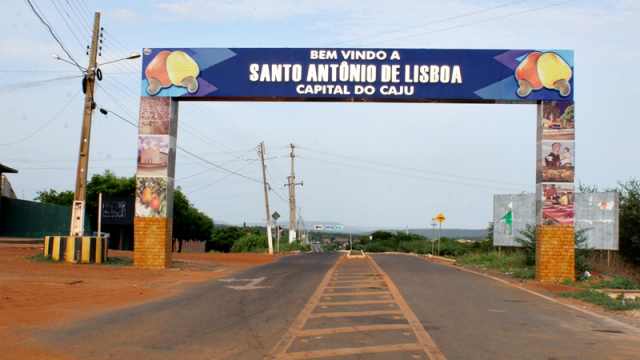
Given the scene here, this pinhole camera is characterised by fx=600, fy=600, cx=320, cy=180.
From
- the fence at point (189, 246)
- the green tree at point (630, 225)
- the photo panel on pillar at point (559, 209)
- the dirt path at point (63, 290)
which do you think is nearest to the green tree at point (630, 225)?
the green tree at point (630, 225)

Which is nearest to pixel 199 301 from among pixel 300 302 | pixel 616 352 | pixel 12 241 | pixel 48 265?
pixel 300 302

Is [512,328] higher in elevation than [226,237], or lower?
higher

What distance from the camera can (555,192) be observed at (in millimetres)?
20469

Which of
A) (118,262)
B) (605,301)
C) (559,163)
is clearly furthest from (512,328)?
(118,262)

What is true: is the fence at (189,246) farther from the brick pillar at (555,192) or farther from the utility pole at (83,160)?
the brick pillar at (555,192)

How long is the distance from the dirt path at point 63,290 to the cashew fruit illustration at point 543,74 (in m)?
12.5

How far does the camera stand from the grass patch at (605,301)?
504 inches

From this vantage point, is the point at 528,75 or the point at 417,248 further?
the point at 417,248

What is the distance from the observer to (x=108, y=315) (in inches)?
416

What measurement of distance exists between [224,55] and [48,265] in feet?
30.8

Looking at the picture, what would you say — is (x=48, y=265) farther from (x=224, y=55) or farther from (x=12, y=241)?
(x=12, y=241)

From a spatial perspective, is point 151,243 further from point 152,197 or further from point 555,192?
point 555,192

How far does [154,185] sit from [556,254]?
1409 cm

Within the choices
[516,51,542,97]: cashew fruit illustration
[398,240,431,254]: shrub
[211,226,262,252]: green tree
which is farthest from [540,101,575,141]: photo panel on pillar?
[211,226,262,252]: green tree
